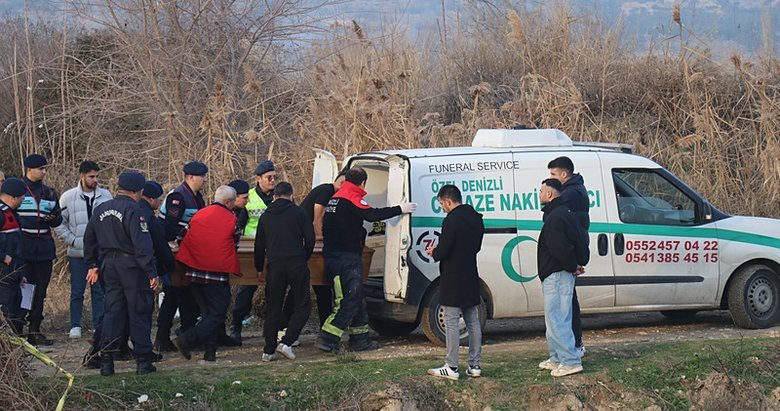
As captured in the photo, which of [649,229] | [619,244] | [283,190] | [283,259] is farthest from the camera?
[649,229]

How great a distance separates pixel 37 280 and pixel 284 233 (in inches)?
120

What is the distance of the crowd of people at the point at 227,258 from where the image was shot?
27.4 feet

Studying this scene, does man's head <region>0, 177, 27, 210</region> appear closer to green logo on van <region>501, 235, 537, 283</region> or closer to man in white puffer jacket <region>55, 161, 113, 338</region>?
man in white puffer jacket <region>55, 161, 113, 338</region>

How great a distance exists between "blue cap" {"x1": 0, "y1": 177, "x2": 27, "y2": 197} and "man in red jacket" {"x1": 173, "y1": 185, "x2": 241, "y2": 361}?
1770 millimetres

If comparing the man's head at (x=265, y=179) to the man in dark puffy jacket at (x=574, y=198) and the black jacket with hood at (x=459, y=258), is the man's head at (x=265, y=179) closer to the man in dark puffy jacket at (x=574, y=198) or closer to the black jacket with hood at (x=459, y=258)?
the black jacket with hood at (x=459, y=258)

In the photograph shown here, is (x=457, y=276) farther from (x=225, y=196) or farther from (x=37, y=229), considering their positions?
(x=37, y=229)

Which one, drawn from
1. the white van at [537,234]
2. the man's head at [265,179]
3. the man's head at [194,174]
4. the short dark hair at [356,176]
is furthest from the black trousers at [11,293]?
the white van at [537,234]

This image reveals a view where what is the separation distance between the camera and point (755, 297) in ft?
36.1

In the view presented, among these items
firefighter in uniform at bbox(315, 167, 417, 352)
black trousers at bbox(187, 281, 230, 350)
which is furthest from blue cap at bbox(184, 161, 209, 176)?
firefighter in uniform at bbox(315, 167, 417, 352)

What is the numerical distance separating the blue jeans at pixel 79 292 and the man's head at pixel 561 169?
491 centimetres

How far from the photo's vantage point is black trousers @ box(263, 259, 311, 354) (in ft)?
30.3

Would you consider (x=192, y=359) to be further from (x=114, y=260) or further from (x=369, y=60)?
(x=369, y=60)

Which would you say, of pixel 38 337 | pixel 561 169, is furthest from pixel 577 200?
pixel 38 337

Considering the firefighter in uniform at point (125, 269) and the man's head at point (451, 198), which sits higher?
the man's head at point (451, 198)
